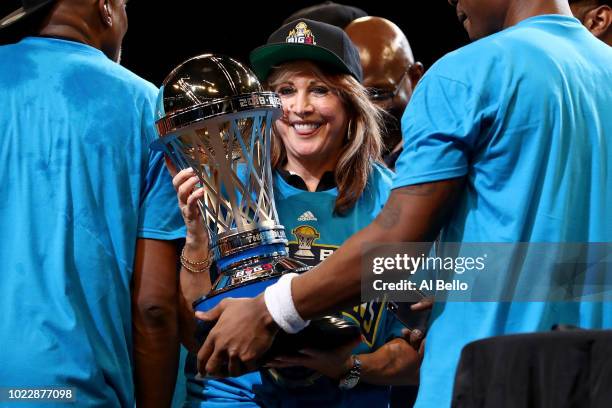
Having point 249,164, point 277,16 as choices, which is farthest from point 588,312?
point 277,16

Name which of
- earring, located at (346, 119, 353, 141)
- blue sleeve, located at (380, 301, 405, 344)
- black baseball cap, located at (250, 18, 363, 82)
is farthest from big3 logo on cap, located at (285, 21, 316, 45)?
blue sleeve, located at (380, 301, 405, 344)

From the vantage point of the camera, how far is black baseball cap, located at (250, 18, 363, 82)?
2.21 meters

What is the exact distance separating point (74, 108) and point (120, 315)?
412mm

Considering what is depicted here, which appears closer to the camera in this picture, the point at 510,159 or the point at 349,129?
the point at 510,159

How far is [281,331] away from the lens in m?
1.55

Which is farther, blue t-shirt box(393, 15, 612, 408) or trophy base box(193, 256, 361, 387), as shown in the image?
trophy base box(193, 256, 361, 387)

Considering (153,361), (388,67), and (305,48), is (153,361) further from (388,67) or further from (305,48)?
(388,67)

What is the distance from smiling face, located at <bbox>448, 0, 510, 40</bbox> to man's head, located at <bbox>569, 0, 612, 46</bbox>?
730mm

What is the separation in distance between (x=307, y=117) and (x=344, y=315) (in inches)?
19.9

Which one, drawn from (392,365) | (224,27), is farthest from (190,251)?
(224,27)

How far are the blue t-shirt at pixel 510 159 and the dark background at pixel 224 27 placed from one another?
2.99 m

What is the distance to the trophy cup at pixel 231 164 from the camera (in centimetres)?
162

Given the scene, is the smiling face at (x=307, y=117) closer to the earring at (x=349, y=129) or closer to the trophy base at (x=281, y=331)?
the earring at (x=349, y=129)

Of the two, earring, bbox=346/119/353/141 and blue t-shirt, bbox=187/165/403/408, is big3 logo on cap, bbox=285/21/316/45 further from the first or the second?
blue t-shirt, bbox=187/165/403/408
